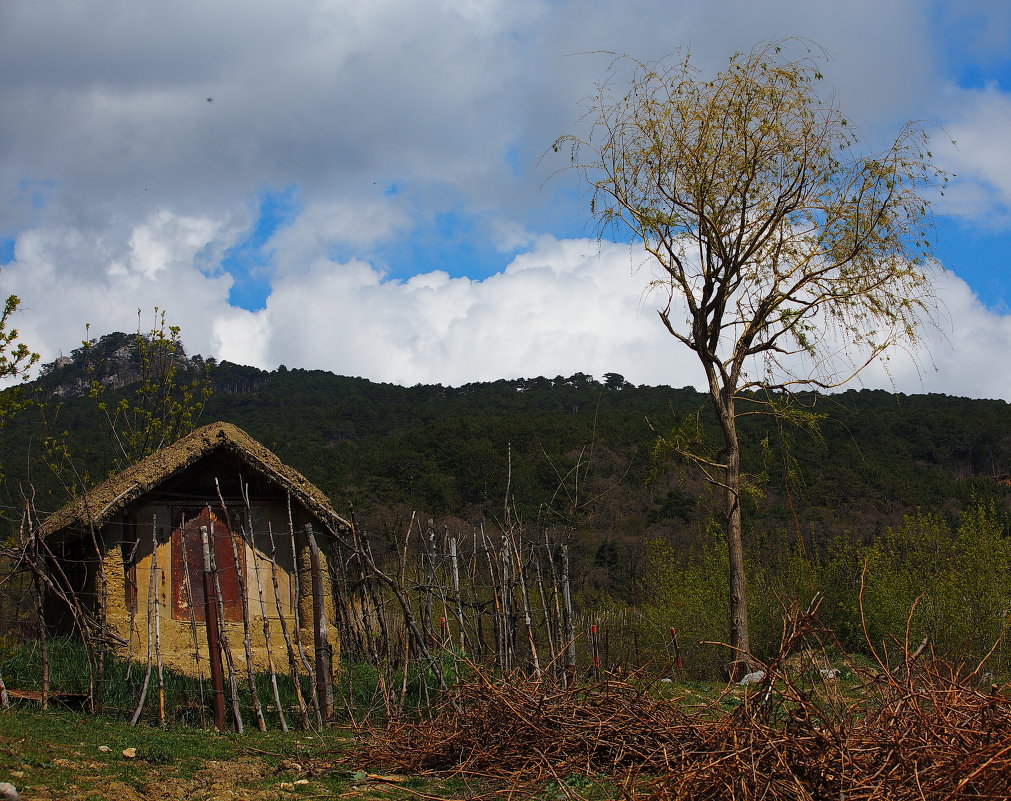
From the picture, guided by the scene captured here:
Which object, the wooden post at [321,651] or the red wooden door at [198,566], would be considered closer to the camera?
the wooden post at [321,651]

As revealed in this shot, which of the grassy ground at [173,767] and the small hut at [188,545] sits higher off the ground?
the small hut at [188,545]

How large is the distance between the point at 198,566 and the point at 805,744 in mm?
8067

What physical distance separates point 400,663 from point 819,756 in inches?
309

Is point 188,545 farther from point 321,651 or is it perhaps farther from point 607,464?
point 607,464

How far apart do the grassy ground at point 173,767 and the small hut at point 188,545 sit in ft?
6.82

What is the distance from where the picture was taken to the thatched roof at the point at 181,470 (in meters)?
9.91

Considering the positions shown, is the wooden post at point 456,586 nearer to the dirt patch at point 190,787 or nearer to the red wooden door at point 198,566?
the red wooden door at point 198,566

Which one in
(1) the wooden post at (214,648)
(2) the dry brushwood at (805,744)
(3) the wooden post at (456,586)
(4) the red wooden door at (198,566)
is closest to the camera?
(2) the dry brushwood at (805,744)

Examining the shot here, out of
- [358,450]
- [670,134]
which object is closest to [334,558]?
[670,134]

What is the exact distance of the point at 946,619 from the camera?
16.8 metres

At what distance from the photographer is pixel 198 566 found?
1066 centimetres

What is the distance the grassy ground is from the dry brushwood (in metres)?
1.00

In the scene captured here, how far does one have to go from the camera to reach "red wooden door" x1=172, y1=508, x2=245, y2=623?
10.5 m

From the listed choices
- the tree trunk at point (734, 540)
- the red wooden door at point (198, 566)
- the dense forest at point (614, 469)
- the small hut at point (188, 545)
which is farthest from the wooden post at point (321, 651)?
the dense forest at point (614, 469)
